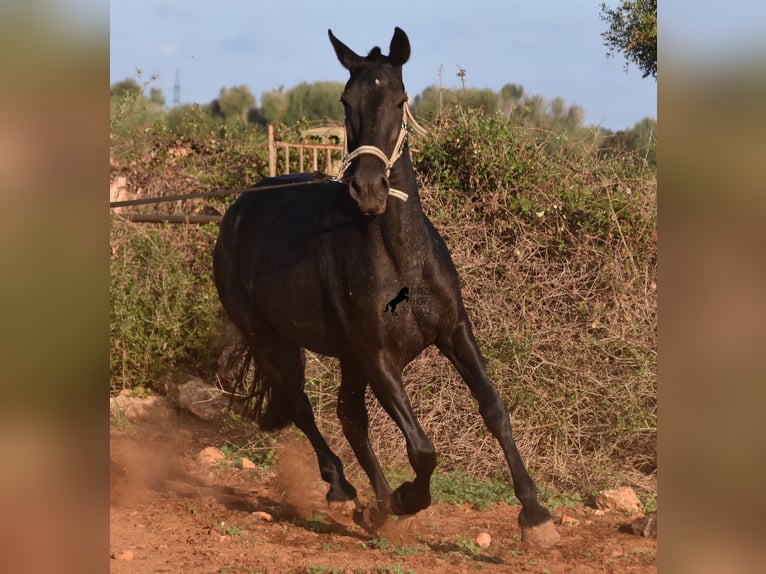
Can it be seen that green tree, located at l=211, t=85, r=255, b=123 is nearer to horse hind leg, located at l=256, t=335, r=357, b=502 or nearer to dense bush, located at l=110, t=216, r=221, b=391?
dense bush, located at l=110, t=216, r=221, b=391

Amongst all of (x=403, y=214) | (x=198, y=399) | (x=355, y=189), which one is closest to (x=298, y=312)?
(x=403, y=214)

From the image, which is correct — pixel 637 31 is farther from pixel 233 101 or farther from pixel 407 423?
pixel 233 101

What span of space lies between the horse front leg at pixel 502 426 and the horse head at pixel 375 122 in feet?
2.96

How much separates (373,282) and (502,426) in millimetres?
1036

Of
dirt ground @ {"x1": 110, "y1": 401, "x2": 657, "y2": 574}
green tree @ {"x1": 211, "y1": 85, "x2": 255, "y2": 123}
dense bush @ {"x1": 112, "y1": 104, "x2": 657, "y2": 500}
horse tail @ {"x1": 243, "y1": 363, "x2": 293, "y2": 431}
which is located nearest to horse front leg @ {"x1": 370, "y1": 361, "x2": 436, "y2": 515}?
dirt ground @ {"x1": 110, "y1": 401, "x2": 657, "y2": 574}

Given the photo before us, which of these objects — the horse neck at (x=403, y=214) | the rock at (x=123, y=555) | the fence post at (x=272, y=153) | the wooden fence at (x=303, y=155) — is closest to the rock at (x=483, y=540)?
the horse neck at (x=403, y=214)

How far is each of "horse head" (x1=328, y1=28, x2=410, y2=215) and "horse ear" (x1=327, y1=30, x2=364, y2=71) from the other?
0.03 m

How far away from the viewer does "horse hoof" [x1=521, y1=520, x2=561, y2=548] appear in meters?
4.41

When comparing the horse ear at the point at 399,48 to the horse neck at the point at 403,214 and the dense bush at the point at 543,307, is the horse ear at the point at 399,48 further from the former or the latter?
the dense bush at the point at 543,307
